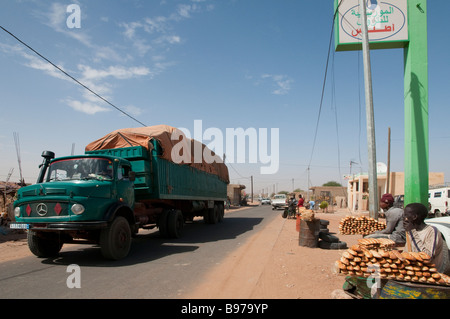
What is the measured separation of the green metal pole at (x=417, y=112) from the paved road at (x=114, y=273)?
25.8ft

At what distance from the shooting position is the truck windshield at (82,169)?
7078mm

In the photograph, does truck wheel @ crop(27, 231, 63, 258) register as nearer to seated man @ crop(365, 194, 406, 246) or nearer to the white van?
seated man @ crop(365, 194, 406, 246)

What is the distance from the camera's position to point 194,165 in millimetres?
12352

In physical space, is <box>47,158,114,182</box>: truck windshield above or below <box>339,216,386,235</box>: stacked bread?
above

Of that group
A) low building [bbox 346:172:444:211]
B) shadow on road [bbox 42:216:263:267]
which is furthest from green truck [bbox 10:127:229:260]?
low building [bbox 346:172:444:211]

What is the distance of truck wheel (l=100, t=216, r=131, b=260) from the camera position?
21.1 feet

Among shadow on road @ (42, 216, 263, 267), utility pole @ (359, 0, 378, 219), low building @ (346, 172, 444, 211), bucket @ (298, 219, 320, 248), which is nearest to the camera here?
shadow on road @ (42, 216, 263, 267)

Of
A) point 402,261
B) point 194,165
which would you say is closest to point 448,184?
point 194,165

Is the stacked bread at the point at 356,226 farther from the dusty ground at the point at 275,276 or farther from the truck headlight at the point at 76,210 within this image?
the truck headlight at the point at 76,210

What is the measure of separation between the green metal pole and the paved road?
7857mm

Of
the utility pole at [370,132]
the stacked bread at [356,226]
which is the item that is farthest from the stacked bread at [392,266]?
the stacked bread at [356,226]

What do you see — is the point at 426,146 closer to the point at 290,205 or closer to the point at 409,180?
the point at 409,180

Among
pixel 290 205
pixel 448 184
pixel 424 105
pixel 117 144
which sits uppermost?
pixel 424 105
